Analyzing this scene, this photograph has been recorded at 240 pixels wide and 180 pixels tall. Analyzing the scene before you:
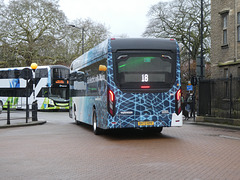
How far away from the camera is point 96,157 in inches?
356

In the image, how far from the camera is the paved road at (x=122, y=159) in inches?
278

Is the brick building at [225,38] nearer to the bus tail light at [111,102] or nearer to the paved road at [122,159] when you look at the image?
the paved road at [122,159]

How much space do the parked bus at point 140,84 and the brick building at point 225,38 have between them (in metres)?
11.1

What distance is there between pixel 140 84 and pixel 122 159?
3931 mm

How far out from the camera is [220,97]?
20.2 meters

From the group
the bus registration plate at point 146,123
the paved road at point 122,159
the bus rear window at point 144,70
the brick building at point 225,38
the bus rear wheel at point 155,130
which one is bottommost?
the paved road at point 122,159

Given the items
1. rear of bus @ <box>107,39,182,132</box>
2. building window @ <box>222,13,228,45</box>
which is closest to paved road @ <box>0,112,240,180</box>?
rear of bus @ <box>107,39,182,132</box>

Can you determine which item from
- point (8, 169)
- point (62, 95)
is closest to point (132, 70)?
point (8, 169)

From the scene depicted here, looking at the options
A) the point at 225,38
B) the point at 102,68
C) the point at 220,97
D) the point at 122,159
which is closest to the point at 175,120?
the point at 102,68

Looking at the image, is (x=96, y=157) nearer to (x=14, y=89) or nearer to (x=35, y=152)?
(x=35, y=152)

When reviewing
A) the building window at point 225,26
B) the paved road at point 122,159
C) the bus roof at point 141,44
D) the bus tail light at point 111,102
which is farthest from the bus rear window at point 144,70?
the building window at point 225,26

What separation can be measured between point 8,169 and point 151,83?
18.8 ft

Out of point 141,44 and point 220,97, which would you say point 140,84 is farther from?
point 220,97

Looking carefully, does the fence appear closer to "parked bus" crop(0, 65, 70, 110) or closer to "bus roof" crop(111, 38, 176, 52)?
"bus roof" crop(111, 38, 176, 52)
